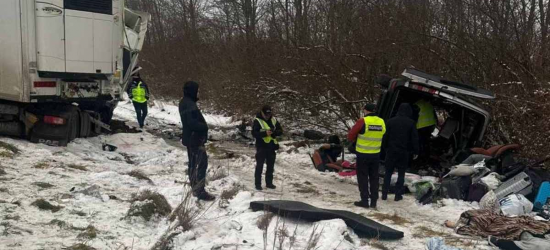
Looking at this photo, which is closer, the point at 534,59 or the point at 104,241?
the point at 104,241

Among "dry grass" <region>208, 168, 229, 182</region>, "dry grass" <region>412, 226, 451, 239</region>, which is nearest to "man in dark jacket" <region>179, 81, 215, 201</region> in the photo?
"dry grass" <region>208, 168, 229, 182</region>

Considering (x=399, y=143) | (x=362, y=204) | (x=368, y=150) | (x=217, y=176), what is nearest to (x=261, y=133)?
(x=217, y=176)

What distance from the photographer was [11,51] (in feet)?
29.0

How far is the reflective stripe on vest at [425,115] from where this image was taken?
30.9 feet

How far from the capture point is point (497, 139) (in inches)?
376

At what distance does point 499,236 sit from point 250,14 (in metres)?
22.9

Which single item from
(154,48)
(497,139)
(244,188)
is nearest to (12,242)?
(244,188)

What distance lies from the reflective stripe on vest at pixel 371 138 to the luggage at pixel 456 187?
1183 mm

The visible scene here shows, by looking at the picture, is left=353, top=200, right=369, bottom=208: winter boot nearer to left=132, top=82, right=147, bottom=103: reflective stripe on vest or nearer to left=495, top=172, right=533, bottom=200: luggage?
left=495, top=172, right=533, bottom=200: luggage

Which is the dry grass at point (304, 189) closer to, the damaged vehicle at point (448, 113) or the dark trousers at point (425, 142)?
the damaged vehicle at point (448, 113)

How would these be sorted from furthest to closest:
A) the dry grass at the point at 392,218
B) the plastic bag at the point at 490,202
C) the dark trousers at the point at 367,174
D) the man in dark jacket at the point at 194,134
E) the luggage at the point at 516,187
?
the dark trousers at the point at 367,174 → the luggage at the point at 516,187 → the man in dark jacket at the point at 194,134 → the plastic bag at the point at 490,202 → the dry grass at the point at 392,218

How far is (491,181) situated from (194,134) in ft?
14.5

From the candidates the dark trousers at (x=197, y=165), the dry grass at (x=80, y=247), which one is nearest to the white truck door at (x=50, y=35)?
the dark trousers at (x=197, y=165)

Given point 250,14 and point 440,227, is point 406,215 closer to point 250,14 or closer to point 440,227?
point 440,227
